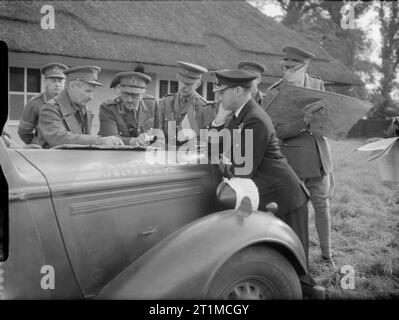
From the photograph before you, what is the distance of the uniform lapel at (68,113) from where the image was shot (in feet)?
13.3

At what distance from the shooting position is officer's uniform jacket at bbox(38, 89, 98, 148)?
3791 mm

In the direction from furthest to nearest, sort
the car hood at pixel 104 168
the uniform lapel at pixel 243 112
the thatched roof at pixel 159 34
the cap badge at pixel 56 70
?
1. the thatched roof at pixel 159 34
2. the cap badge at pixel 56 70
3. the uniform lapel at pixel 243 112
4. the car hood at pixel 104 168

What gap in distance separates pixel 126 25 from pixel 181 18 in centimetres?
316

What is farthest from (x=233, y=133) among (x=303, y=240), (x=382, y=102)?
(x=382, y=102)

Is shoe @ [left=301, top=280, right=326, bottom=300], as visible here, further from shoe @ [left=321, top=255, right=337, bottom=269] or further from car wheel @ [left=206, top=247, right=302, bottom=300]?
shoe @ [left=321, top=255, right=337, bottom=269]

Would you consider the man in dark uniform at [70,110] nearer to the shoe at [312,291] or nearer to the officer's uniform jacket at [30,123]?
the officer's uniform jacket at [30,123]

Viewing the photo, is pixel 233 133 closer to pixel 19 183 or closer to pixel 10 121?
pixel 19 183

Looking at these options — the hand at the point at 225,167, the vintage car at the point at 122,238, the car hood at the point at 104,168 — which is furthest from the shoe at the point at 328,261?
the car hood at the point at 104,168

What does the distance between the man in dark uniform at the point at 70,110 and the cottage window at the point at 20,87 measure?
8.70m

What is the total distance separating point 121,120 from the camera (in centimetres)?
483

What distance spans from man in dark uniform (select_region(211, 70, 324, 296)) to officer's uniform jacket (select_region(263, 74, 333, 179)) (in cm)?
87

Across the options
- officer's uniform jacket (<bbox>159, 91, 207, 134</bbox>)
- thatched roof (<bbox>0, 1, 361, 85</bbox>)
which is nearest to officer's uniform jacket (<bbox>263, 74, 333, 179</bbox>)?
officer's uniform jacket (<bbox>159, 91, 207, 134</bbox>)

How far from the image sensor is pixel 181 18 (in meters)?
17.6

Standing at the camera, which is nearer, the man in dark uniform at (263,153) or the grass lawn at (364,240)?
the man in dark uniform at (263,153)
